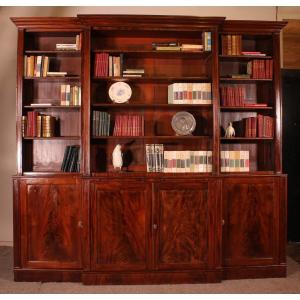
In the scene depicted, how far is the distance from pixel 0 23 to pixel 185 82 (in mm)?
2311

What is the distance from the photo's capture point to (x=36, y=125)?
349cm

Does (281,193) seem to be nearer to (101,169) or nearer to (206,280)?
(206,280)

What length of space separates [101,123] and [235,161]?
1381 millimetres

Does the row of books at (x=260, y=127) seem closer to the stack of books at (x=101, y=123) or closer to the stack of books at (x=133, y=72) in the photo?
the stack of books at (x=133, y=72)

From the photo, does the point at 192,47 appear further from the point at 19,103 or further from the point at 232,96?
the point at 19,103

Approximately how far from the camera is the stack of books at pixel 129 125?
3576mm

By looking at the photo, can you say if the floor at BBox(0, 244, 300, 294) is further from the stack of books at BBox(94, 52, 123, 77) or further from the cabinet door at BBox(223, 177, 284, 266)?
the stack of books at BBox(94, 52, 123, 77)

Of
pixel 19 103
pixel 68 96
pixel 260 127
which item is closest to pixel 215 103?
pixel 260 127

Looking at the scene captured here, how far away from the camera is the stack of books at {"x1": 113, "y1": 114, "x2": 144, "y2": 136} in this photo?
358 cm

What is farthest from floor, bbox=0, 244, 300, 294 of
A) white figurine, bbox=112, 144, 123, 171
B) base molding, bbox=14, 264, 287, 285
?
white figurine, bbox=112, 144, 123, 171

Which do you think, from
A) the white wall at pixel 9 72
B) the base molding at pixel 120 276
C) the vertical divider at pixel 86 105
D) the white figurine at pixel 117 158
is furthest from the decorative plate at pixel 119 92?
the base molding at pixel 120 276

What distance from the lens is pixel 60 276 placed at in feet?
11.2

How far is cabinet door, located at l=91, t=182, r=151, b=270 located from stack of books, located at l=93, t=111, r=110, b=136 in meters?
0.50
